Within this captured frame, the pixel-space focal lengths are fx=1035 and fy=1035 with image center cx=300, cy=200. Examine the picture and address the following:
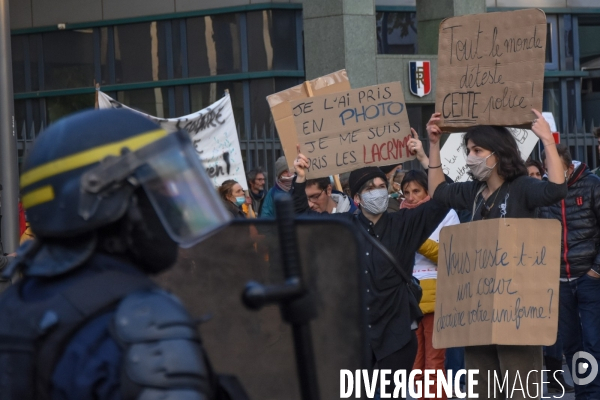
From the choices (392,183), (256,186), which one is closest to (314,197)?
(392,183)

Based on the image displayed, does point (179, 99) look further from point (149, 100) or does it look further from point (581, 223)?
point (581, 223)

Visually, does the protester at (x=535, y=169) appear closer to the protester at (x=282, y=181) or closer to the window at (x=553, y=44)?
the protester at (x=282, y=181)

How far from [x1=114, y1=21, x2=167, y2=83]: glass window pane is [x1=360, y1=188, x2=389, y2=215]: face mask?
10948mm

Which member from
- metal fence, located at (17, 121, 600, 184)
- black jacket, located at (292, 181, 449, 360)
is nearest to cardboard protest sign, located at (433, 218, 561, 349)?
black jacket, located at (292, 181, 449, 360)

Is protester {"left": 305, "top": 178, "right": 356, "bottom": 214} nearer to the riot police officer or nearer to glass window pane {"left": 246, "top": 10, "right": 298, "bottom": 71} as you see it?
the riot police officer

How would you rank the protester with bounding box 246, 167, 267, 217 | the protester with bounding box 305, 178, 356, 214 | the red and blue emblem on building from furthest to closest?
the red and blue emblem on building
the protester with bounding box 246, 167, 267, 217
the protester with bounding box 305, 178, 356, 214

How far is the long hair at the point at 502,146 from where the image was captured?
5555 mm

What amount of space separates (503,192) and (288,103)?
307 cm

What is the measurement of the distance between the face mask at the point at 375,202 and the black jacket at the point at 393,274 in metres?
0.08

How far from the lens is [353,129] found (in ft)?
22.7

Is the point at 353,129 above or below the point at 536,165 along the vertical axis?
above

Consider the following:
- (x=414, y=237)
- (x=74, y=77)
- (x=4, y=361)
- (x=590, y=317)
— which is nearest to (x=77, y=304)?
(x=4, y=361)

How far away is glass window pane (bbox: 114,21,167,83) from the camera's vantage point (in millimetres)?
16625

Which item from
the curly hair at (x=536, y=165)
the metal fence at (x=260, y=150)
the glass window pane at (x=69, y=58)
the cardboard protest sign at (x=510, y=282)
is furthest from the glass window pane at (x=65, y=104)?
the cardboard protest sign at (x=510, y=282)
